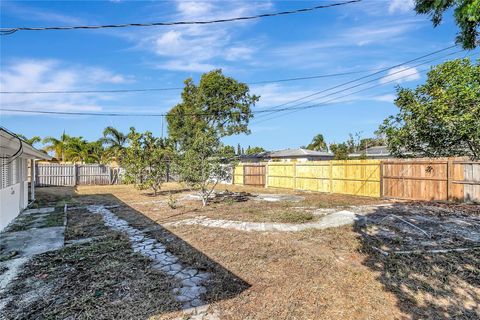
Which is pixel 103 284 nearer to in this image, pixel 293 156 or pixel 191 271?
pixel 191 271

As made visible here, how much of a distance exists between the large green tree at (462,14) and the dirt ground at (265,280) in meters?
2.91

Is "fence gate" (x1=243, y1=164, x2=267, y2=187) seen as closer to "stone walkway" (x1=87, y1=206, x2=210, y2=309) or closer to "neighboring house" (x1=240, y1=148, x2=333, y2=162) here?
"neighboring house" (x1=240, y1=148, x2=333, y2=162)

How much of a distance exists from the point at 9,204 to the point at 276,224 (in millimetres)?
7040

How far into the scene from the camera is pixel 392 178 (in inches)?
435

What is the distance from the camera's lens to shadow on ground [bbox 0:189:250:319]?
283cm

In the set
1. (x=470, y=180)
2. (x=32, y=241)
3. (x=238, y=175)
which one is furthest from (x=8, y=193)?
(x=238, y=175)

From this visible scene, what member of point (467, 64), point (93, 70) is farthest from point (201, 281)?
point (93, 70)

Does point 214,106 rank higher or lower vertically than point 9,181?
higher

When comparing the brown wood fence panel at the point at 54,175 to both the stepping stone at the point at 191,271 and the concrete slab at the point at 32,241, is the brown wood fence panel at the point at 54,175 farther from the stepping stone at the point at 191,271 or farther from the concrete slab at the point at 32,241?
the stepping stone at the point at 191,271

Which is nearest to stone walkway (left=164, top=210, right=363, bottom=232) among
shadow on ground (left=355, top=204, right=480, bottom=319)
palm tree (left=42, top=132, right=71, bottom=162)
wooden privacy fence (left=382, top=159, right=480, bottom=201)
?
shadow on ground (left=355, top=204, right=480, bottom=319)

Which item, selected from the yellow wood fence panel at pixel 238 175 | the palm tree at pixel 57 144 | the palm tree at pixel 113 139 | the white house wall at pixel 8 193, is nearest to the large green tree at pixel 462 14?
the white house wall at pixel 8 193

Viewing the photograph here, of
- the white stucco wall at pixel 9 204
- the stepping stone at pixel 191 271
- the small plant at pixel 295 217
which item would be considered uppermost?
the white stucco wall at pixel 9 204

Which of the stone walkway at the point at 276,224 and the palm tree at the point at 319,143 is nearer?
the stone walkway at the point at 276,224

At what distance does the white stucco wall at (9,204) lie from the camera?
635 cm
